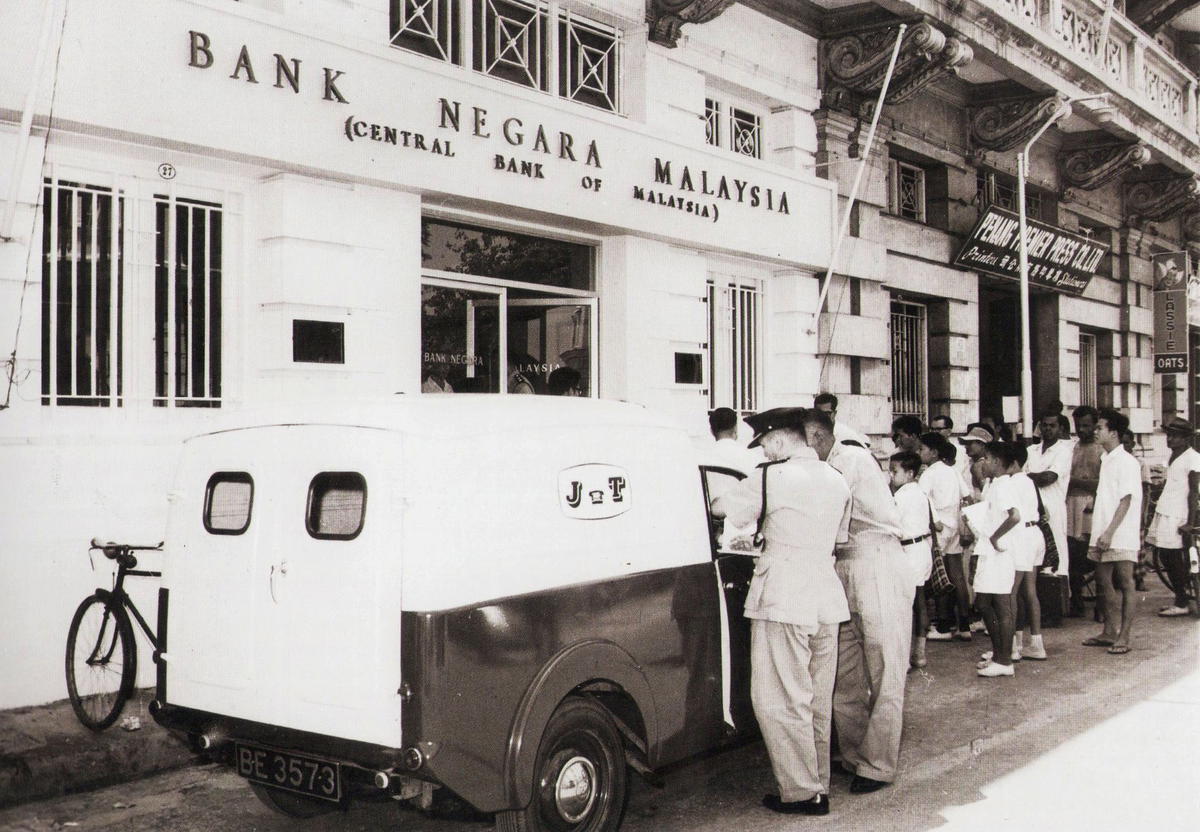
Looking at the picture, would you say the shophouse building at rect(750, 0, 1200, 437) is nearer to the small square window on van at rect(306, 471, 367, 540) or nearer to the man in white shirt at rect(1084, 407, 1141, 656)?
the man in white shirt at rect(1084, 407, 1141, 656)

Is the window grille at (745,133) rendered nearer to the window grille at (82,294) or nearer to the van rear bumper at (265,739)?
the window grille at (82,294)

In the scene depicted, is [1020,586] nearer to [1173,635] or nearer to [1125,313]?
[1173,635]

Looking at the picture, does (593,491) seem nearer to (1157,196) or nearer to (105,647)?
(105,647)

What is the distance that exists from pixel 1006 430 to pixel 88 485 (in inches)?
457

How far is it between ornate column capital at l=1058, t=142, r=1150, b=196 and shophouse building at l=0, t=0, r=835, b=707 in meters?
7.92

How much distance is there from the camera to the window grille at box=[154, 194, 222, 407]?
709cm

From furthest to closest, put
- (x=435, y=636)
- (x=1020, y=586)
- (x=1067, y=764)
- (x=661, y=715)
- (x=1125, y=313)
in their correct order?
(x=1125, y=313), (x=1020, y=586), (x=1067, y=764), (x=661, y=715), (x=435, y=636)

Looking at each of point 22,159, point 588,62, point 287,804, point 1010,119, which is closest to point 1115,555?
point 588,62

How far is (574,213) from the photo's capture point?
9.23 metres

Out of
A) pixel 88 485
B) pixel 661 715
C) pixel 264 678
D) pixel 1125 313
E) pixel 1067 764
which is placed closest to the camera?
pixel 264 678

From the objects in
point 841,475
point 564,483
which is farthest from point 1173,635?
point 564,483

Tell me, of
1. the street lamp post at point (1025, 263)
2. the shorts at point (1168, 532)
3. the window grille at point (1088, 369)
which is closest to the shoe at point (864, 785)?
the shorts at point (1168, 532)

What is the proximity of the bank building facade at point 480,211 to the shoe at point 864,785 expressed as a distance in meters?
3.18

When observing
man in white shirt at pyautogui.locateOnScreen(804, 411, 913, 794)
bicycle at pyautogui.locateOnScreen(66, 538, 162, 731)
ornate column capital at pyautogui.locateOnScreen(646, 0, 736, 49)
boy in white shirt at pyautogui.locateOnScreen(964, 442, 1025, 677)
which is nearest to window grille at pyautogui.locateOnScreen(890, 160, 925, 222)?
ornate column capital at pyautogui.locateOnScreen(646, 0, 736, 49)
